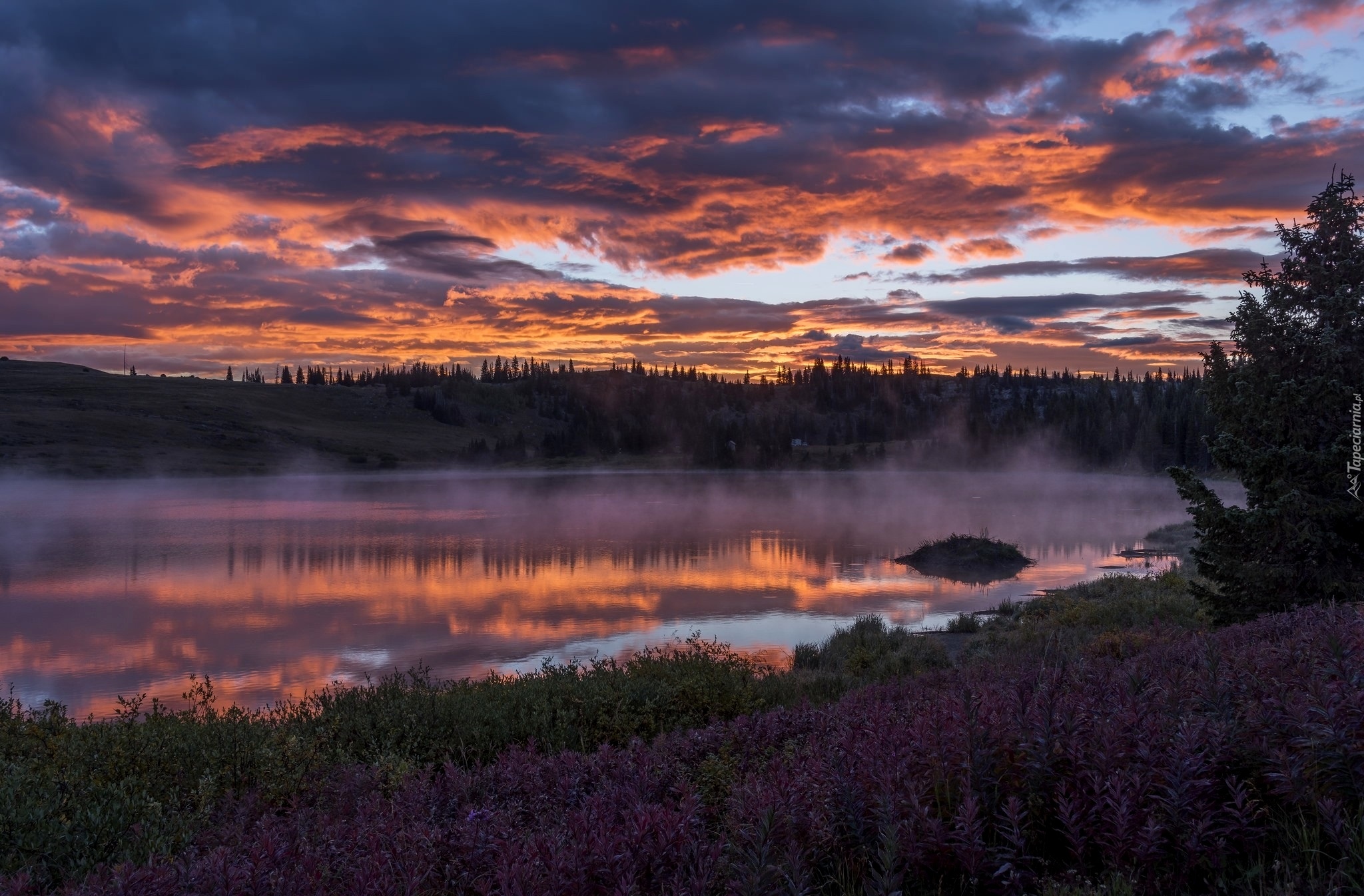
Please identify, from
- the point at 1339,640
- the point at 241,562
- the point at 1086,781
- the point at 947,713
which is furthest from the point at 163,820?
the point at 241,562

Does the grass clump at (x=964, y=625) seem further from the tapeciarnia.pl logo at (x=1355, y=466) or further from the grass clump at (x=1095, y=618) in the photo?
the tapeciarnia.pl logo at (x=1355, y=466)

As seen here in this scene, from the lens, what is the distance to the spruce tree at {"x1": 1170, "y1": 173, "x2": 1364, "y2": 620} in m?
11.4

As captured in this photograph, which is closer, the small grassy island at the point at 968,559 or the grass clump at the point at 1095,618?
the grass clump at the point at 1095,618

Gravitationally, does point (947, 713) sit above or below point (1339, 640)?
below

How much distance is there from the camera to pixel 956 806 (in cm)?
378

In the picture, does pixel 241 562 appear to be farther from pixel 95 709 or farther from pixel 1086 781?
pixel 1086 781

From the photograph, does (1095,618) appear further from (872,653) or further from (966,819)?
(966,819)

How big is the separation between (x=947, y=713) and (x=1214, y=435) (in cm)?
996

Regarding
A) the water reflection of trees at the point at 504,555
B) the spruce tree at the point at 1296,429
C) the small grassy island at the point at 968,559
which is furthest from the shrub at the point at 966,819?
the small grassy island at the point at 968,559

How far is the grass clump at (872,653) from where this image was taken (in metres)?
15.4

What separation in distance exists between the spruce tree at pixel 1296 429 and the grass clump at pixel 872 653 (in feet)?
15.9

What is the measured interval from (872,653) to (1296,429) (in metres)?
7.94

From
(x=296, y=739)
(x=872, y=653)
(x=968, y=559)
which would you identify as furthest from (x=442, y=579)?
(x=296, y=739)

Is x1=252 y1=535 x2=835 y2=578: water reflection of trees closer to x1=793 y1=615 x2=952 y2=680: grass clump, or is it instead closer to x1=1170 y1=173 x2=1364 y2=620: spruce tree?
x1=793 y1=615 x2=952 y2=680: grass clump
